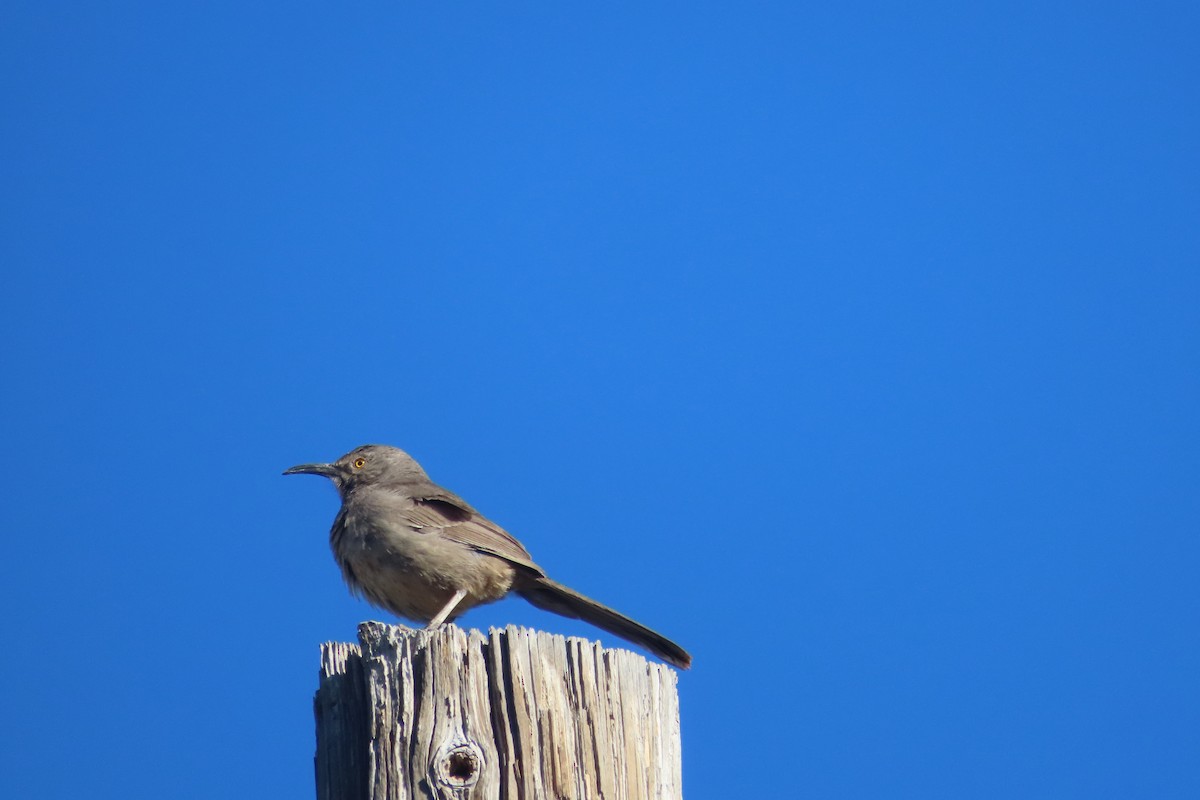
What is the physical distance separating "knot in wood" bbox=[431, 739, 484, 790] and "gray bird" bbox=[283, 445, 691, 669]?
12.3 ft

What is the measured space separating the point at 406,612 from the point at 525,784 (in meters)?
4.53

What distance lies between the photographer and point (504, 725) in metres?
3.73

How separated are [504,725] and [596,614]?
12.0 ft

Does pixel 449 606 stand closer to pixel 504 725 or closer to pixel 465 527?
pixel 465 527

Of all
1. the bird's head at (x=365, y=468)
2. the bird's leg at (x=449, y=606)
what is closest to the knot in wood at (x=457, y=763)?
the bird's leg at (x=449, y=606)

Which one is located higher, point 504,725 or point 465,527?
point 465,527

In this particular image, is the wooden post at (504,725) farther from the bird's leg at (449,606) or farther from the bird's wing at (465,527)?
the bird's wing at (465,527)

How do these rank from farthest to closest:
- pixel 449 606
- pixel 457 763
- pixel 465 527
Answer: pixel 465 527, pixel 449 606, pixel 457 763

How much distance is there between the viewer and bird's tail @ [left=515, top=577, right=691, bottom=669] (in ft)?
21.1

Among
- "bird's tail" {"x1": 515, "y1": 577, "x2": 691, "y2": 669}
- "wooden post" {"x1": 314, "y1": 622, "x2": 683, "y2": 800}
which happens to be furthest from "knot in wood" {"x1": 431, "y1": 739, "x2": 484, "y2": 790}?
"bird's tail" {"x1": 515, "y1": 577, "x2": 691, "y2": 669}

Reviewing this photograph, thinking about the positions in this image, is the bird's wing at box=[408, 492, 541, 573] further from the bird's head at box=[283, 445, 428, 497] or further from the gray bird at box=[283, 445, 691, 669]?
the bird's head at box=[283, 445, 428, 497]

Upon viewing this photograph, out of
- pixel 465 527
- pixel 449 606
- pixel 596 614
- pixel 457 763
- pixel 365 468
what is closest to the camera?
pixel 457 763

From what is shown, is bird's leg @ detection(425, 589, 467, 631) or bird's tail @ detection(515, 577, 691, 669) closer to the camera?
bird's tail @ detection(515, 577, 691, 669)

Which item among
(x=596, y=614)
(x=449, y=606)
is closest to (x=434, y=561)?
(x=449, y=606)
